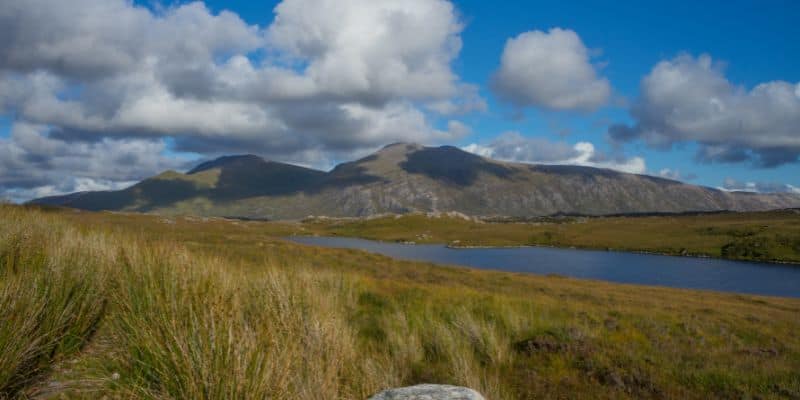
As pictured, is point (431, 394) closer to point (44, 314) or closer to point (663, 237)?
point (44, 314)

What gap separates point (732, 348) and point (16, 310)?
1276cm

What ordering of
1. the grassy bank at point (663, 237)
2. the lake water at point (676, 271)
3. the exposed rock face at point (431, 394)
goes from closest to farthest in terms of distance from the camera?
the exposed rock face at point (431, 394)
the lake water at point (676, 271)
the grassy bank at point (663, 237)

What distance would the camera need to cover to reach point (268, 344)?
13.2 ft

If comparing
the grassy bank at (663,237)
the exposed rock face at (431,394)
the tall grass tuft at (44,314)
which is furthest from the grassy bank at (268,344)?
the grassy bank at (663,237)

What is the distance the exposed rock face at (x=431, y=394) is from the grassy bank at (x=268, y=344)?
63cm

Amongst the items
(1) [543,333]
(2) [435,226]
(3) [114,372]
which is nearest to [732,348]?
(1) [543,333]

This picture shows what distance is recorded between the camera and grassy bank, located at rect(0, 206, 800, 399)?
3.85 meters

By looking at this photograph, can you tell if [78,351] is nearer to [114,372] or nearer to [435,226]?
[114,372]

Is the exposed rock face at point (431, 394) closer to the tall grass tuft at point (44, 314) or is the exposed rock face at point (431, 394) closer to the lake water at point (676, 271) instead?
the tall grass tuft at point (44, 314)

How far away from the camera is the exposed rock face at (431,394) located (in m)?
4.62

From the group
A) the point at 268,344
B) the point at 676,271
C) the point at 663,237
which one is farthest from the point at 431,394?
Result: the point at 663,237

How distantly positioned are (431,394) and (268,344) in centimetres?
188

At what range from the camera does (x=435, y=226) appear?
18238 cm

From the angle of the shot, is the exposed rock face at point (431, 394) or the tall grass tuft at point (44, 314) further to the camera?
the exposed rock face at point (431, 394)
